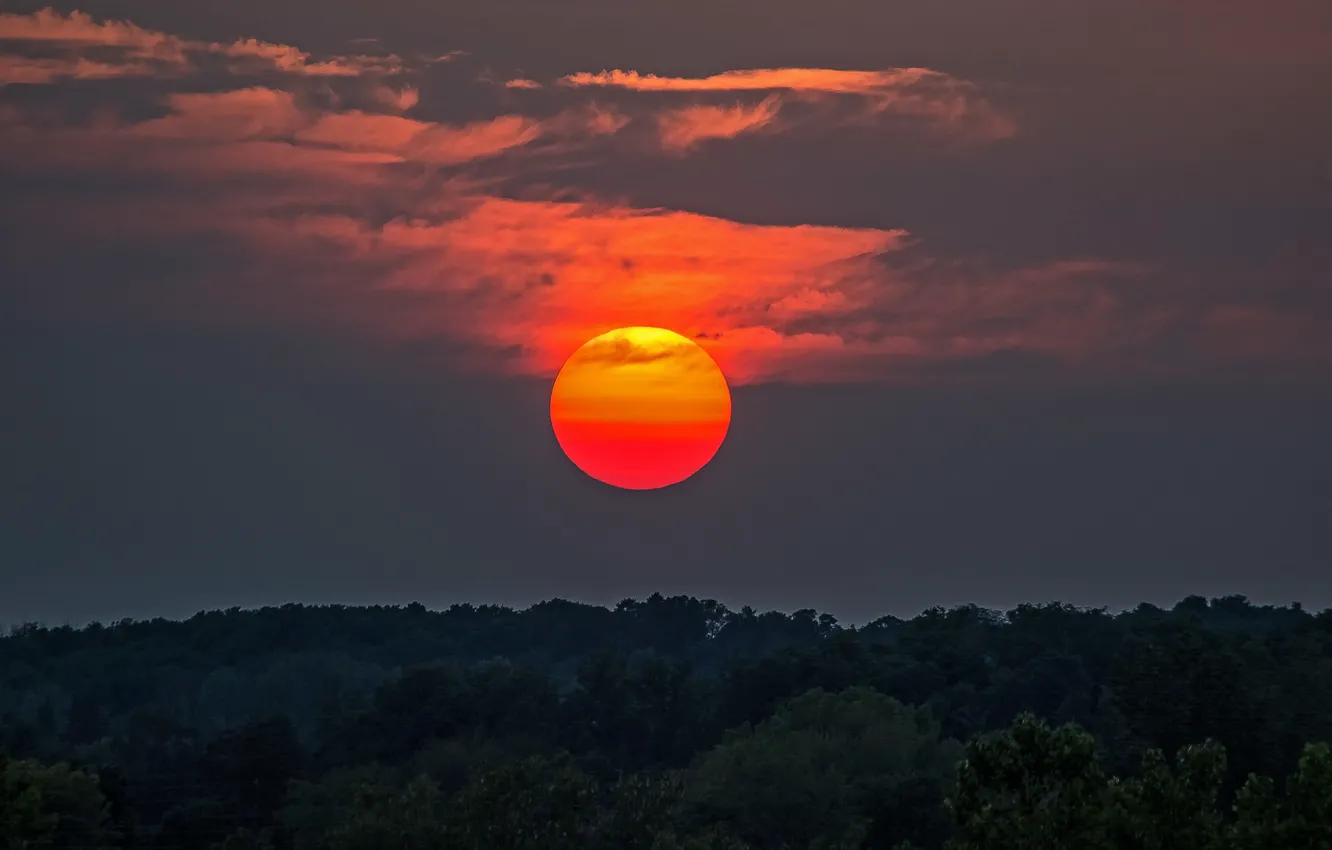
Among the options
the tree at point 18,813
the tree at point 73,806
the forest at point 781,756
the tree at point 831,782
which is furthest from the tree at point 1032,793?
the tree at point 73,806

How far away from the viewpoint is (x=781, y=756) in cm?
10725

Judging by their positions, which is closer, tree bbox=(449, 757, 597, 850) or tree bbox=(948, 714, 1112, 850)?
tree bbox=(948, 714, 1112, 850)

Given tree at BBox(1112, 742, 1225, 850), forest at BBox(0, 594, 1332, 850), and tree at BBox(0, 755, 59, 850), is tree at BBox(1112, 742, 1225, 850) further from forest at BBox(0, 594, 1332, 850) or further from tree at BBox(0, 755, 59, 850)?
tree at BBox(0, 755, 59, 850)

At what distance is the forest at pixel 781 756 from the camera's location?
144 feet

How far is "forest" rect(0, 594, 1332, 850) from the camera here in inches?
1729

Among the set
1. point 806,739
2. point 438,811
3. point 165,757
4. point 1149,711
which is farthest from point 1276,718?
point 165,757

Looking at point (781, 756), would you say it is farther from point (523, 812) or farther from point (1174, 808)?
point (1174, 808)

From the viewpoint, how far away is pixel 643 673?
15625 cm

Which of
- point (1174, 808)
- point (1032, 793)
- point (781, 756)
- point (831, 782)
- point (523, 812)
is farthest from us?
point (781, 756)

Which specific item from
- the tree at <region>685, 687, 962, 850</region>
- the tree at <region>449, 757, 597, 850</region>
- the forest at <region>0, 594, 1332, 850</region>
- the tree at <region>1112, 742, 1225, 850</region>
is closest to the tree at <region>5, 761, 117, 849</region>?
the forest at <region>0, 594, 1332, 850</region>

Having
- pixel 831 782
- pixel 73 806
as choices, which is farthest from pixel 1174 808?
pixel 73 806

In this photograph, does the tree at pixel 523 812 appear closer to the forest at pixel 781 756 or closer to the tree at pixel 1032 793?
the forest at pixel 781 756

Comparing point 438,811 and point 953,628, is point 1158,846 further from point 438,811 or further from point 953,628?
point 953,628

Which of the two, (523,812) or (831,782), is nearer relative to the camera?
(523,812)
